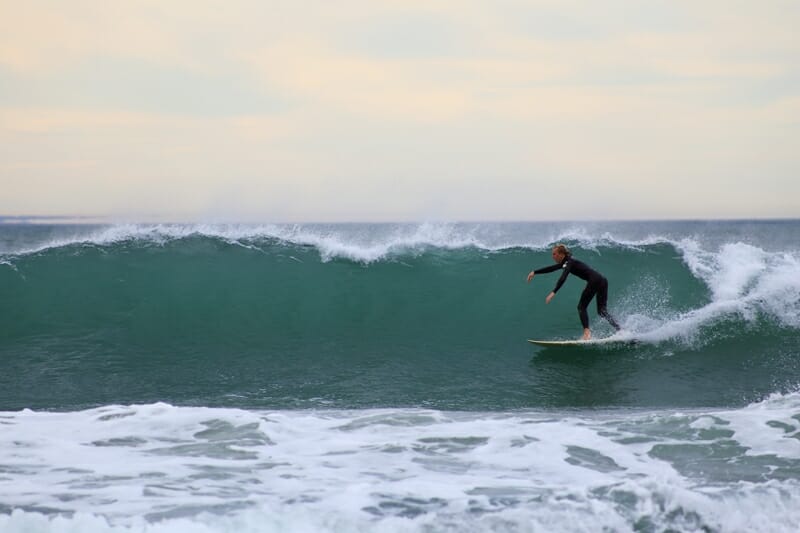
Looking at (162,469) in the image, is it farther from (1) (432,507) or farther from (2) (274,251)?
(2) (274,251)

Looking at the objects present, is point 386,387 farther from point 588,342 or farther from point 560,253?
point 560,253

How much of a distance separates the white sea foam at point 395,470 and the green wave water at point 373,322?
106cm

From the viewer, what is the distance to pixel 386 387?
8.46 metres

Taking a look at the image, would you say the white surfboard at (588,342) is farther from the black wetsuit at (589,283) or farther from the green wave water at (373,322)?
the black wetsuit at (589,283)

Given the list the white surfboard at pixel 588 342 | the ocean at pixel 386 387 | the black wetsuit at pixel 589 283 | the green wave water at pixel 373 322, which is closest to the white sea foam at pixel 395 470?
the ocean at pixel 386 387

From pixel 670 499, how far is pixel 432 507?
1.55 m

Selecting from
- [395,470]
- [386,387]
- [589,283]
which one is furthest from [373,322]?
[395,470]

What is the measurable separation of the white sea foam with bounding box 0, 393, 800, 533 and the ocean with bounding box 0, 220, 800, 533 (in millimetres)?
24

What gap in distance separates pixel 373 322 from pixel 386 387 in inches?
117

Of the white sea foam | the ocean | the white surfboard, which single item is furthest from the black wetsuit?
the white sea foam

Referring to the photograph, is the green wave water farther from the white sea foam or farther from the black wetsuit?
the white sea foam

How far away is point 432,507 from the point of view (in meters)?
4.71

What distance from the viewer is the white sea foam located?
458 centimetres

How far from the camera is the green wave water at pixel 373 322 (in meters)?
8.41
